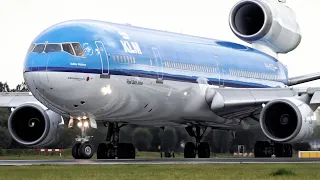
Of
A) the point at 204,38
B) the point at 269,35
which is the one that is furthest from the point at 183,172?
the point at 269,35

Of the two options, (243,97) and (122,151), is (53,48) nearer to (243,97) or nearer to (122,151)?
(122,151)

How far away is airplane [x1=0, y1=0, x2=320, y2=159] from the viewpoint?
3089cm

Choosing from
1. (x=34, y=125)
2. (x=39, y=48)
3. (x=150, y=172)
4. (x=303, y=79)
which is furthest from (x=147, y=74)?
(x=303, y=79)

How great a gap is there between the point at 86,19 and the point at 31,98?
5177mm

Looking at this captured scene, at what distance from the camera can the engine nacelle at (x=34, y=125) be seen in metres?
34.9

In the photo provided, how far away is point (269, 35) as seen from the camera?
44031mm

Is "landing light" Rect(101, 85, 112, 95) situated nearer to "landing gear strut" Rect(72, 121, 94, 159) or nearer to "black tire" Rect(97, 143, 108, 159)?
"landing gear strut" Rect(72, 121, 94, 159)

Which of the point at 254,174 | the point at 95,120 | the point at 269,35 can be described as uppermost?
the point at 269,35

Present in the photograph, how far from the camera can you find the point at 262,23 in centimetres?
4409

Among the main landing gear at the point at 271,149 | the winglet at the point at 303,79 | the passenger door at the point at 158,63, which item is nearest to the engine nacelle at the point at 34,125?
the passenger door at the point at 158,63

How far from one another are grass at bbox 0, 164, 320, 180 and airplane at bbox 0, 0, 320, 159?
5320 mm

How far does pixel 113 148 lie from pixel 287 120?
263 inches

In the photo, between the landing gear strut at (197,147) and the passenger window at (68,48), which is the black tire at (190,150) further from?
the passenger window at (68,48)

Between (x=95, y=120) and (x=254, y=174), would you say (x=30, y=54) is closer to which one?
(x=95, y=120)
